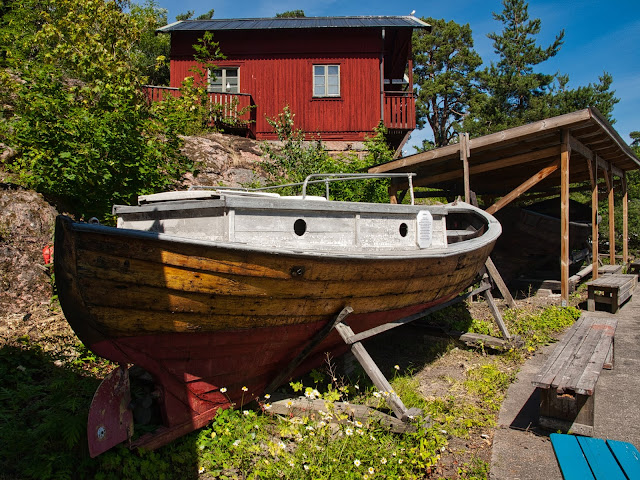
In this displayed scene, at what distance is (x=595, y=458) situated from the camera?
3.54 metres

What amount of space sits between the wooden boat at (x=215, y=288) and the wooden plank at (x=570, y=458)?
79.4 inches

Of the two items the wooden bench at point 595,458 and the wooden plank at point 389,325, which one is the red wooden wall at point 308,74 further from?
the wooden bench at point 595,458

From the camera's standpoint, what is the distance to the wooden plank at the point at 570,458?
3359mm

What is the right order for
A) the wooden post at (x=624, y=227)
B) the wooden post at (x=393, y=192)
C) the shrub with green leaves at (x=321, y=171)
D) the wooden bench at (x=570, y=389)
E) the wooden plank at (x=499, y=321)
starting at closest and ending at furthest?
the wooden bench at (x=570, y=389), the wooden plank at (x=499, y=321), the shrub with green leaves at (x=321, y=171), the wooden post at (x=393, y=192), the wooden post at (x=624, y=227)

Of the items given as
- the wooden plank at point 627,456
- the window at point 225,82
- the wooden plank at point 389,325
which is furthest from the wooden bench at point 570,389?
the window at point 225,82

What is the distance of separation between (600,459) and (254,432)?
2851 mm

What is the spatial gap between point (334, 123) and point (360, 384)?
12.8 meters

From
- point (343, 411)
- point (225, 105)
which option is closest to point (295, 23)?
point (225, 105)

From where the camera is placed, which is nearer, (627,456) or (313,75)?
(627,456)

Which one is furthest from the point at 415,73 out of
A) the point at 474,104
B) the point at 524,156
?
the point at 524,156

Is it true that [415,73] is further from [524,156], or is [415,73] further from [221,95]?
[524,156]

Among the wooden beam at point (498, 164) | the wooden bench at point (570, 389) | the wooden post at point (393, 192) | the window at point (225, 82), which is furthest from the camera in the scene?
the window at point (225, 82)

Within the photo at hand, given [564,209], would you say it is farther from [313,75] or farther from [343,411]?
[313,75]

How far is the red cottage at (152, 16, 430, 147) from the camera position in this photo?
16531 mm
